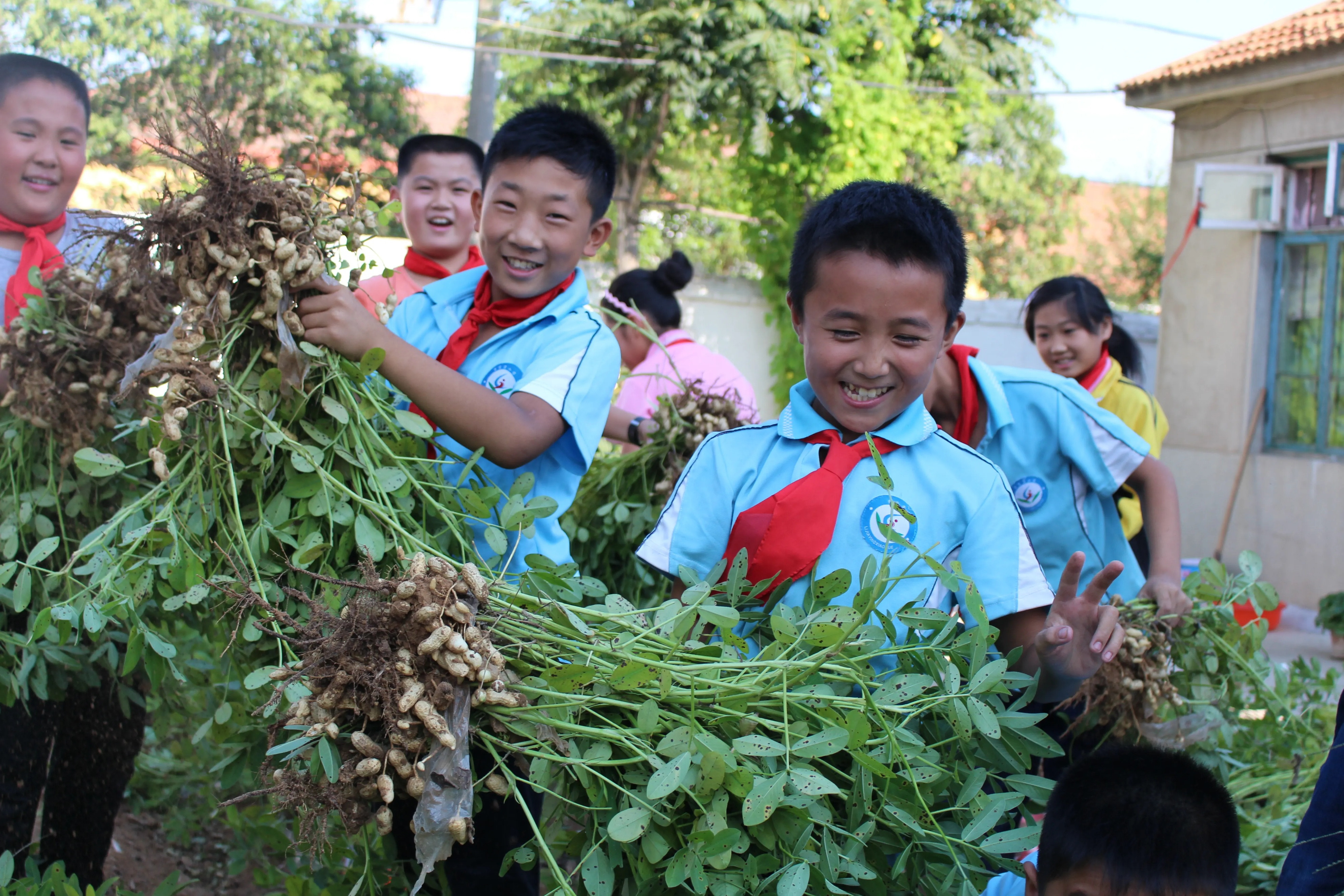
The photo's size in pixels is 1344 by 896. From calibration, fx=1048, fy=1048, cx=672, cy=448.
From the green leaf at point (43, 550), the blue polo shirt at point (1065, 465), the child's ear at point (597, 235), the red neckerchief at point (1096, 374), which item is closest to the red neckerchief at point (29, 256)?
the green leaf at point (43, 550)

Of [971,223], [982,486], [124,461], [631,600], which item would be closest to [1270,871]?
[982,486]

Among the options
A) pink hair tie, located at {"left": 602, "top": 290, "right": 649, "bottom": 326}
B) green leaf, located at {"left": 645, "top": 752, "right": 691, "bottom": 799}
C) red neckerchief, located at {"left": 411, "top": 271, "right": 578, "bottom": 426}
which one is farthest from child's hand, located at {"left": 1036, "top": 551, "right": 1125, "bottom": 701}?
pink hair tie, located at {"left": 602, "top": 290, "right": 649, "bottom": 326}

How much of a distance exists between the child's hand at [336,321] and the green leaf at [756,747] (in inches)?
32.5

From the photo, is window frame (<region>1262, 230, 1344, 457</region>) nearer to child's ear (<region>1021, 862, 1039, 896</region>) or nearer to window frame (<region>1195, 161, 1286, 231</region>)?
window frame (<region>1195, 161, 1286, 231</region>)

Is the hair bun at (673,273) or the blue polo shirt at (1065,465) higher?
the hair bun at (673,273)

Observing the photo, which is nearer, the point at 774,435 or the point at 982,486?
the point at 982,486

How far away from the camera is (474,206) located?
7.59 ft

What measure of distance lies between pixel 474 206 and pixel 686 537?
100 centimetres

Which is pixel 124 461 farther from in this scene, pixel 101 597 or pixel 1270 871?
pixel 1270 871

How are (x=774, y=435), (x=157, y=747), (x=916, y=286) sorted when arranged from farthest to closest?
1. (x=157, y=747)
2. (x=774, y=435)
3. (x=916, y=286)

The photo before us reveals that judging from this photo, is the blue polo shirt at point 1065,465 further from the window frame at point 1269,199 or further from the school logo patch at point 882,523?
the window frame at point 1269,199

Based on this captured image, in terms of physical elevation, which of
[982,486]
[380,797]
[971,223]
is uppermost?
[971,223]

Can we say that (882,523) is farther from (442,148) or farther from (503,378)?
(442,148)

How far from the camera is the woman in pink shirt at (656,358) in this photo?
9.85 ft
